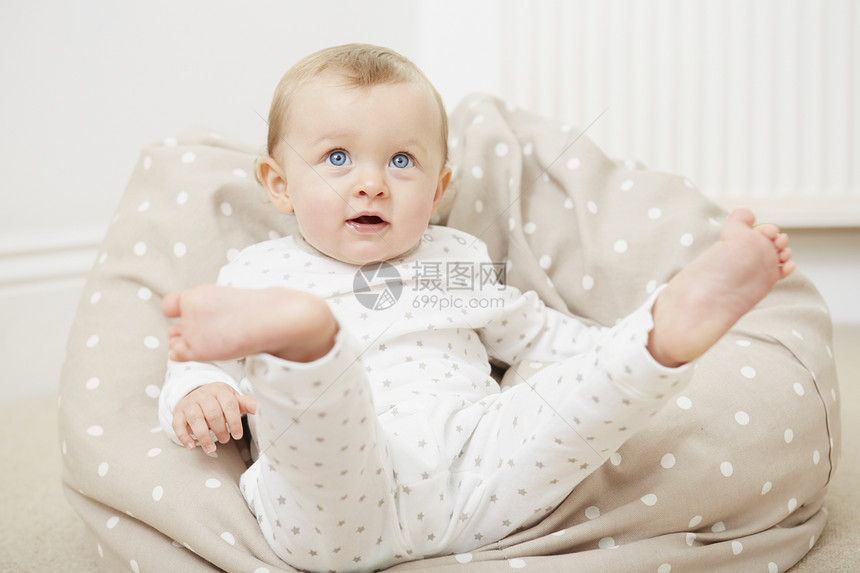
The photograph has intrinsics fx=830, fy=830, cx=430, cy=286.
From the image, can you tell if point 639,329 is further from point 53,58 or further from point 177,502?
point 53,58

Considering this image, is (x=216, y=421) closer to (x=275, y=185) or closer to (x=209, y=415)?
(x=209, y=415)

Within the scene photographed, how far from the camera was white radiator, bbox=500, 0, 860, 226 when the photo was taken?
1783mm

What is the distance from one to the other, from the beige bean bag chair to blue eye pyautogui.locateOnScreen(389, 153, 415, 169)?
226 mm

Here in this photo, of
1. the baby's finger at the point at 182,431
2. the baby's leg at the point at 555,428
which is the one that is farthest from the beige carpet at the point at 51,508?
the baby's leg at the point at 555,428

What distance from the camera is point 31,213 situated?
1546 mm

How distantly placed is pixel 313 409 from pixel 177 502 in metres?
0.27

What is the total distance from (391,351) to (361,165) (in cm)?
19

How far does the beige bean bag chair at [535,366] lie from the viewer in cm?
75

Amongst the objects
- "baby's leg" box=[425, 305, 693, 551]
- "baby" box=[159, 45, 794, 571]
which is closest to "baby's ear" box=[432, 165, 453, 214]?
"baby" box=[159, 45, 794, 571]

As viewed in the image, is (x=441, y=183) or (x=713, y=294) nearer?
(x=713, y=294)

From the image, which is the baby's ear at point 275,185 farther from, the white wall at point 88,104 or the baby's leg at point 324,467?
the white wall at point 88,104

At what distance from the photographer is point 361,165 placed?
85cm

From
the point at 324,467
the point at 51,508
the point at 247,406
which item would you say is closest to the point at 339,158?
the point at 247,406

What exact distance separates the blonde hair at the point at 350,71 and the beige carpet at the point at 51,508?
0.51 metres
